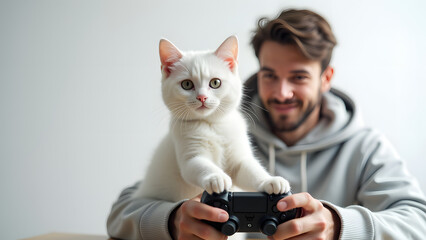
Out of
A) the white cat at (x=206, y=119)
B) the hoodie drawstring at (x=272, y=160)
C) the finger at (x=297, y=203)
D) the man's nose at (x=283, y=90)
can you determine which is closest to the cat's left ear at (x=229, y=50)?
the white cat at (x=206, y=119)

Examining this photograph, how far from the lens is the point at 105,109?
6.71 feet

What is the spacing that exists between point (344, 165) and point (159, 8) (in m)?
1.27

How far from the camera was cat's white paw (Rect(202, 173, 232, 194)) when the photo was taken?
0.67 metres

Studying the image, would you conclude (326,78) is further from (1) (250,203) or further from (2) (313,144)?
(1) (250,203)

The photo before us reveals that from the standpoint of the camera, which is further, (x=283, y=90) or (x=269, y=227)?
(x=283, y=90)

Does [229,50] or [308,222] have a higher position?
[229,50]

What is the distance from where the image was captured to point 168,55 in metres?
0.83

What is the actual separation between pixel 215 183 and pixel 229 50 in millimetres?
328

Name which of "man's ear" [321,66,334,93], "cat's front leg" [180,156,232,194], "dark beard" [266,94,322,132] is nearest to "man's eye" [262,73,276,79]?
"dark beard" [266,94,322,132]

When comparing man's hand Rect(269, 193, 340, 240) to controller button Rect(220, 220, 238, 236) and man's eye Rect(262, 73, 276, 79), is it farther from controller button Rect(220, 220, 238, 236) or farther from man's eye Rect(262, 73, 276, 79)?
man's eye Rect(262, 73, 276, 79)

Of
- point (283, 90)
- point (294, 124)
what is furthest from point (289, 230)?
point (294, 124)

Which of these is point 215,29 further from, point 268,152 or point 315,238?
point 315,238

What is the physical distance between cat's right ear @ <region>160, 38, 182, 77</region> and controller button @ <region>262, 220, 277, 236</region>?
16.4 inches

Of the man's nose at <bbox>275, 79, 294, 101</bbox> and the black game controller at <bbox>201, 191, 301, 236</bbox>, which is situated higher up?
the man's nose at <bbox>275, 79, 294, 101</bbox>
